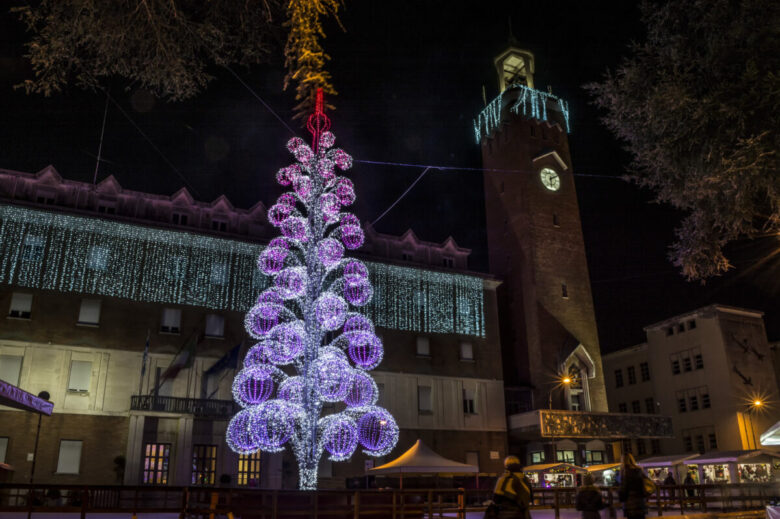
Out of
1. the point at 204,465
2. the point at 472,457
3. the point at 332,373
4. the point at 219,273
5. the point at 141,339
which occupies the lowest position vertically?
the point at 204,465

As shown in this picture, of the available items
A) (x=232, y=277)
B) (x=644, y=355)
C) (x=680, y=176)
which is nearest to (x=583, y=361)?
(x=644, y=355)

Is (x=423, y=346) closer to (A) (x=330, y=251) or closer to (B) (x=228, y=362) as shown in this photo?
(B) (x=228, y=362)

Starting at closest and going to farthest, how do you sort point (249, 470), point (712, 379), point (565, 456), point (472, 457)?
point (249, 470)
point (472, 457)
point (565, 456)
point (712, 379)

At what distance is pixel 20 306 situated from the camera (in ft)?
101

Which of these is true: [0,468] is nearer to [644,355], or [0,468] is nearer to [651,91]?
[651,91]

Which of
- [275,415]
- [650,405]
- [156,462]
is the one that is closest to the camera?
A: [275,415]

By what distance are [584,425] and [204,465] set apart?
2283 cm

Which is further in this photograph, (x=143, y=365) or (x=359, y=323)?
(x=143, y=365)

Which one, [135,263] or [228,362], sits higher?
[135,263]

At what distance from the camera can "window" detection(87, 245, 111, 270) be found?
A: 32.2 meters

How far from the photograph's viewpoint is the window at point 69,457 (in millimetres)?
28984

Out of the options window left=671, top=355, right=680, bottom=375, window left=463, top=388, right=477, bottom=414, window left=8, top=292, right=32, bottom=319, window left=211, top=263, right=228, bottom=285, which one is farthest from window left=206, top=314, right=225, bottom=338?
window left=671, top=355, right=680, bottom=375

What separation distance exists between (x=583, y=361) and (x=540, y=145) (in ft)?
55.6

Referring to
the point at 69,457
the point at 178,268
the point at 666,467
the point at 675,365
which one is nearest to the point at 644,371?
the point at 675,365
